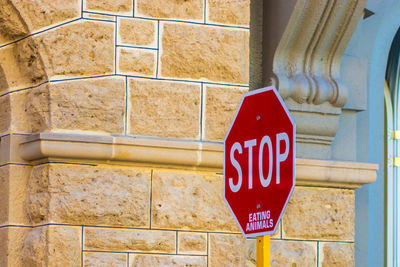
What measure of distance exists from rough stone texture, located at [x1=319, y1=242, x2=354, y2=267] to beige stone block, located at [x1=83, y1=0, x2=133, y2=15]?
1.80 metres

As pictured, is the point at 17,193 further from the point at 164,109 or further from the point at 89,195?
the point at 164,109

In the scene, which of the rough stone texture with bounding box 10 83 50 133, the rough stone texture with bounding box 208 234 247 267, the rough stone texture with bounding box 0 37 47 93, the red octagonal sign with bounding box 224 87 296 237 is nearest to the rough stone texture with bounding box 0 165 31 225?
the rough stone texture with bounding box 10 83 50 133

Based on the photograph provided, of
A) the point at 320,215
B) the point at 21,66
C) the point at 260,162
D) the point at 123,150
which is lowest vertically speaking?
the point at 320,215

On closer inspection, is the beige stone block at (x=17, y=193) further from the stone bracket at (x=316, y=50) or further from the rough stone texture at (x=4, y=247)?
the stone bracket at (x=316, y=50)

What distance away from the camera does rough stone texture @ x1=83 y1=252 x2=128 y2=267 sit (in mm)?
4672

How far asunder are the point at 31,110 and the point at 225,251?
4.14 ft

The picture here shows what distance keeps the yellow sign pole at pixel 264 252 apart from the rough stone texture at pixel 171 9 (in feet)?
6.28

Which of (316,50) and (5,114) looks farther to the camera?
(316,50)

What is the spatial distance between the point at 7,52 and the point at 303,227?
1.96 m

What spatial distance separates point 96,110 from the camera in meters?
4.81

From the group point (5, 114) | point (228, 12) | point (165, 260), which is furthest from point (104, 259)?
point (228, 12)

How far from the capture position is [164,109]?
4934 mm

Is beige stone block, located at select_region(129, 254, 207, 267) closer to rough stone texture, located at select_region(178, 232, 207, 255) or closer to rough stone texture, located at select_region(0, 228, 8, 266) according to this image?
rough stone texture, located at select_region(178, 232, 207, 255)

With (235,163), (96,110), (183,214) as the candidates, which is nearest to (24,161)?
(96,110)
